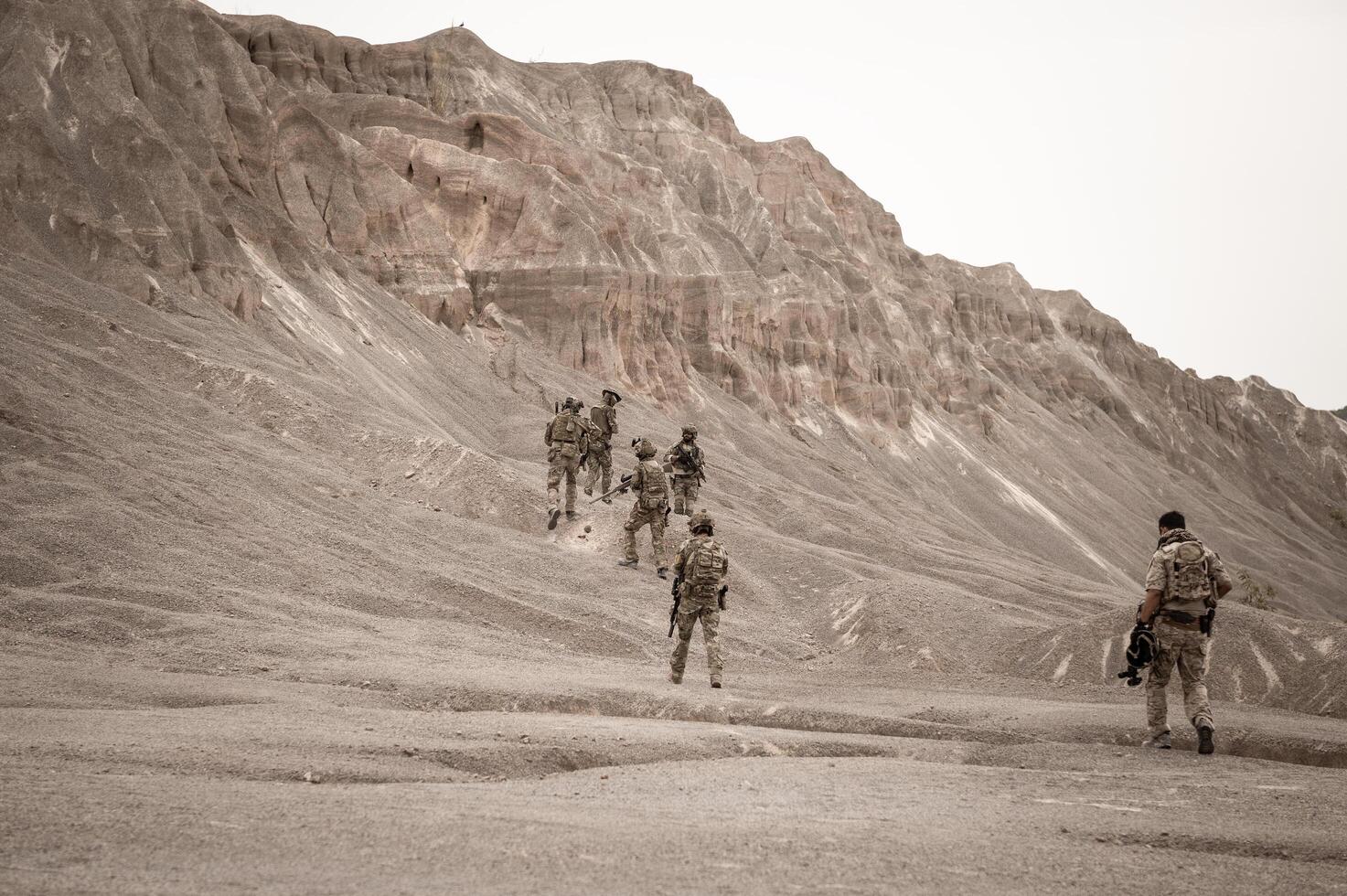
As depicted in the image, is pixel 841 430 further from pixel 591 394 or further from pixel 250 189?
pixel 250 189

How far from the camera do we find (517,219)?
Result: 42.8 metres

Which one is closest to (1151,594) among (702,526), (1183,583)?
(1183,583)

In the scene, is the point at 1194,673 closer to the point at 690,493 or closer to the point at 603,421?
the point at 690,493

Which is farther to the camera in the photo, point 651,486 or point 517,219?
point 517,219

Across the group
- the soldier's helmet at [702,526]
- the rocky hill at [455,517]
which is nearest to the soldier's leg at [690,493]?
the rocky hill at [455,517]

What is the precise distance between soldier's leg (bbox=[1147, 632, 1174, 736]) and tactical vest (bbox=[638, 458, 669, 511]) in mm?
9439

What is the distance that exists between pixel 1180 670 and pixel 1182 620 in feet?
1.32

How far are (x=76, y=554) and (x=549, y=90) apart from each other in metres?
52.2

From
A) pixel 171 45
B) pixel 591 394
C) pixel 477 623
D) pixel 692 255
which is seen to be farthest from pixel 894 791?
pixel 692 255

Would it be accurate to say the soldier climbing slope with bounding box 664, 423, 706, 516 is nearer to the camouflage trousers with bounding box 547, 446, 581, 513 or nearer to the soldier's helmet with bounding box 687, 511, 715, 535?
the camouflage trousers with bounding box 547, 446, 581, 513

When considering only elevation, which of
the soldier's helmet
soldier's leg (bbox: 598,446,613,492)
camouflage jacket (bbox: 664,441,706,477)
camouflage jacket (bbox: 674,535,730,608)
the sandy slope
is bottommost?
the sandy slope

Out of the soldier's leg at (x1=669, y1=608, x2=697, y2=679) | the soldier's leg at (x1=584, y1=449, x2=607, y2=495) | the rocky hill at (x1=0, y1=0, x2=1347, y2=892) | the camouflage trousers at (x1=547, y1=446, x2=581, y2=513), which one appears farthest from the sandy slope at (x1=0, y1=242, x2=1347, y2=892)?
the soldier's leg at (x1=584, y1=449, x2=607, y2=495)

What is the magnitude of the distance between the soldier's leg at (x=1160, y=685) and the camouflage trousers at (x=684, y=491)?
11.7m

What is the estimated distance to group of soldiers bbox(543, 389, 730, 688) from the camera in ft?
39.2
